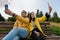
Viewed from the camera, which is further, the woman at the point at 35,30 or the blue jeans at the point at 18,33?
the woman at the point at 35,30

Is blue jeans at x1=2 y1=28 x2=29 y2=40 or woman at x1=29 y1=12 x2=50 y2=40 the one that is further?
woman at x1=29 y1=12 x2=50 y2=40

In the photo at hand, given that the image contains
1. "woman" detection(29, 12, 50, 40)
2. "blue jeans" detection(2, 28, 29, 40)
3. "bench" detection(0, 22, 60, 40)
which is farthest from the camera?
"bench" detection(0, 22, 60, 40)

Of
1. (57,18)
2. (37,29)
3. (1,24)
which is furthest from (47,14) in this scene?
(57,18)

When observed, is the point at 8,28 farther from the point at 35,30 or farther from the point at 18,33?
the point at 18,33

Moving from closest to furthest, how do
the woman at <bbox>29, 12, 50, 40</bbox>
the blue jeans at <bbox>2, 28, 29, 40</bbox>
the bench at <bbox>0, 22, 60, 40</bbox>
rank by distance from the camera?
the blue jeans at <bbox>2, 28, 29, 40</bbox>, the woman at <bbox>29, 12, 50, 40</bbox>, the bench at <bbox>0, 22, 60, 40</bbox>

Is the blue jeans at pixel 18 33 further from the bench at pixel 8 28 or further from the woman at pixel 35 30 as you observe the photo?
the bench at pixel 8 28

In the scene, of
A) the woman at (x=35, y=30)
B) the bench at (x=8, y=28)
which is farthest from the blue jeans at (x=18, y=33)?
the bench at (x=8, y=28)

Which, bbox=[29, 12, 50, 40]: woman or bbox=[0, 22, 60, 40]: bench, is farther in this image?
bbox=[0, 22, 60, 40]: bench

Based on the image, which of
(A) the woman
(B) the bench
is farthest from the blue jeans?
(B) the bench

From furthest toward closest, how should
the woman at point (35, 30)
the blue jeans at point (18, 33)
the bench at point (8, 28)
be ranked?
1. the bench at point (8, 28)
2. the woman at point (35, 30)
3. the blue jeans at point (18, 33)

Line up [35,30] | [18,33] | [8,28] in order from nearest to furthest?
[18,33], [35,30], [8,28]

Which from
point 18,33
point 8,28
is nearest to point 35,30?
point 18,33

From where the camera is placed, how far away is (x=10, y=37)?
5492 mm

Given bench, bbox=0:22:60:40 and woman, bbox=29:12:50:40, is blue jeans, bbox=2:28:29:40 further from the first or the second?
bench, bbox=0:22:60:40
